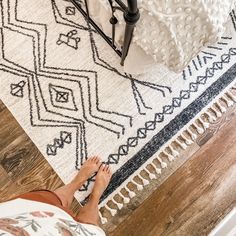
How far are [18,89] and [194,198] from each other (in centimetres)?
70

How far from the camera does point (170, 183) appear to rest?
1.42m

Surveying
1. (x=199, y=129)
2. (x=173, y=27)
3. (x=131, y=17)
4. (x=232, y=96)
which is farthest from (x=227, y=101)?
(x=131, y=17)

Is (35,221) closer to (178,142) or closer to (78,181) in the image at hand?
(78,181)

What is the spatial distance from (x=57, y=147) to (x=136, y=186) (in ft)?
0.96

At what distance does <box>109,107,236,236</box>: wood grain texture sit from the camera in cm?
140

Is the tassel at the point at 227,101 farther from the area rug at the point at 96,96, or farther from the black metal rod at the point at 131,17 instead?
the black metal rod at the point at 131,17

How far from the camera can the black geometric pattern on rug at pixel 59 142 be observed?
4.61ft

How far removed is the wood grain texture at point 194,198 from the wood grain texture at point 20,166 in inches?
9.1

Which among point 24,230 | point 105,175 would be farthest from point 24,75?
point 24,230

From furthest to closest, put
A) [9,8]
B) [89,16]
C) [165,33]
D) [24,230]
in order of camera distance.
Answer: [9,8], [89,16], [165,33], [24,230]

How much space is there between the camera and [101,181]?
4.48ft

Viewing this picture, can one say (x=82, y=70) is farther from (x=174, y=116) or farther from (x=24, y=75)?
(x=174, y=116)

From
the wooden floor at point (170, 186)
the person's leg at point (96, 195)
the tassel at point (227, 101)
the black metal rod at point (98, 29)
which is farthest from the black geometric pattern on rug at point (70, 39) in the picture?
the tassel at point (227, 101)

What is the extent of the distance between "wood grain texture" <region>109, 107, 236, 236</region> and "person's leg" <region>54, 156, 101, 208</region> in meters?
0.20
